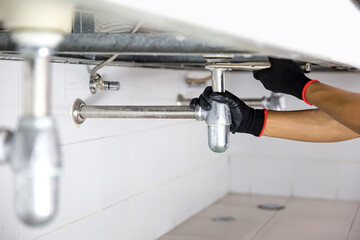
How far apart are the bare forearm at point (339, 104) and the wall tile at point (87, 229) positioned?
51 centimetres

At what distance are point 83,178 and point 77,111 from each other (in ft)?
0.47

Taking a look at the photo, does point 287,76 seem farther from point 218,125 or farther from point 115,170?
point 115,170

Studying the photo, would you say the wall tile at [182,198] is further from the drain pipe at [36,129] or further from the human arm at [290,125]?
the drain pipe at [36,129]

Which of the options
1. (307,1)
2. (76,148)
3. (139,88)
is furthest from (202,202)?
(307,1)

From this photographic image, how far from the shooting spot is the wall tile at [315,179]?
5.87ft

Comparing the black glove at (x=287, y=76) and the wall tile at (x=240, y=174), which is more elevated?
the black glove at (x=287, y=76)

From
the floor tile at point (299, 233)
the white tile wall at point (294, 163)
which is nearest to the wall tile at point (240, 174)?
the white tile wall at point (294, 163)

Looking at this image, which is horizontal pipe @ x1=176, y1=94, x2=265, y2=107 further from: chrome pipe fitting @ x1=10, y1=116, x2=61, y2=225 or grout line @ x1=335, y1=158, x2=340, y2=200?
chrome pipe fitting @ x1=10, y1=116, x2=61, y2=225

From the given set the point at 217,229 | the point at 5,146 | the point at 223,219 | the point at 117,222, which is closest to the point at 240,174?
the point at 223,219

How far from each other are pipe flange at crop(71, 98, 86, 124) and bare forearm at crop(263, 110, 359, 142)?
1.25 ft

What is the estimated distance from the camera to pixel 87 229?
105cm

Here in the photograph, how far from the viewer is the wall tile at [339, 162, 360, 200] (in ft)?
5.78

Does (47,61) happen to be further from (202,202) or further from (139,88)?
(202,202)

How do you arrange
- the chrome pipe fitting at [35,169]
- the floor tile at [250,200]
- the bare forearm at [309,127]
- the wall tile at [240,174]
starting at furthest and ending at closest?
the wall tile at [240,174], the floor tile at [250,200], the bare forearm at [309,127], the chrome pipe fitting at [35,169]
